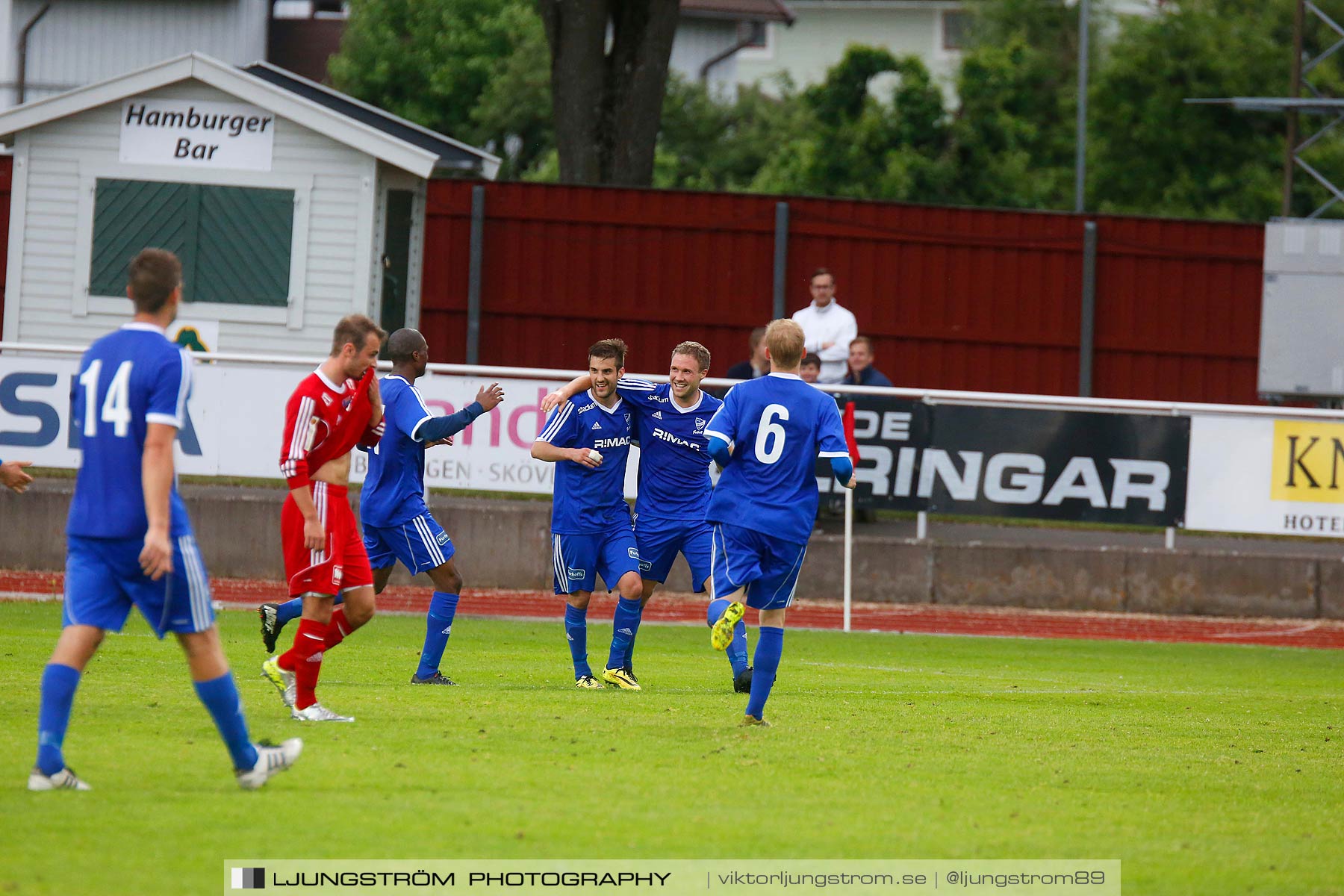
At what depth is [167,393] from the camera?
589 centimetres

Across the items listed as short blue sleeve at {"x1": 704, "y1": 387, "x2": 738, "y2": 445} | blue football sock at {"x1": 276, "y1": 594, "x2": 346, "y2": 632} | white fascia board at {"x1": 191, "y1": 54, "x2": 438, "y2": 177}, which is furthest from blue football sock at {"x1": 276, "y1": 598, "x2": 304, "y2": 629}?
white fascia board at {"x1": 191, "y1": 54, "x2": 438, "y2": 177}

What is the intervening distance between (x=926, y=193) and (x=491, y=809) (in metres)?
35.1

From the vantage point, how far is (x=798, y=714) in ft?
29.3

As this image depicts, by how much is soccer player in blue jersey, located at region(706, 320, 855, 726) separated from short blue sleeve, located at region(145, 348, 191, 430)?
296cm

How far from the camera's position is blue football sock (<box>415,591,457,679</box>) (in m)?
9.73

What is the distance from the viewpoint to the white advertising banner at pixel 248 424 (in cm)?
Answer: 1568

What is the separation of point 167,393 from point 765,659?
3.39 meters

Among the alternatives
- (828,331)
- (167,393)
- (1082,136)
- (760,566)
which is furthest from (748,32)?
(167,393)

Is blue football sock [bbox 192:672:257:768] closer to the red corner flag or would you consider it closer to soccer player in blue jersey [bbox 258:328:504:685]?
soccer player in blue jersey [bbox 258:328:504:685]

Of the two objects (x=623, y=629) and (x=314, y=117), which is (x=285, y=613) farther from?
(x=314, y=117)

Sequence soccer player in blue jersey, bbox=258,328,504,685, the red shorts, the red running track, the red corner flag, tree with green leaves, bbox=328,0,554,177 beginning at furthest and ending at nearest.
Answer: tree with green leaves, bbox=328,0,554,177 < the red corner flag < the red running track < soccer player in blue jersey, bbox=258,328,504,685 < the red shorts

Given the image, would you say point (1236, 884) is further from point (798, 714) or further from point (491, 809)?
point (798, 714)

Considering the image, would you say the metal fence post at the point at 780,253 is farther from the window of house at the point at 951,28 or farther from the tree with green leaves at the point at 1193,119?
the window of house at the point at 951,28

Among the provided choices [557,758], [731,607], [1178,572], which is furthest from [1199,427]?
[557,758]
